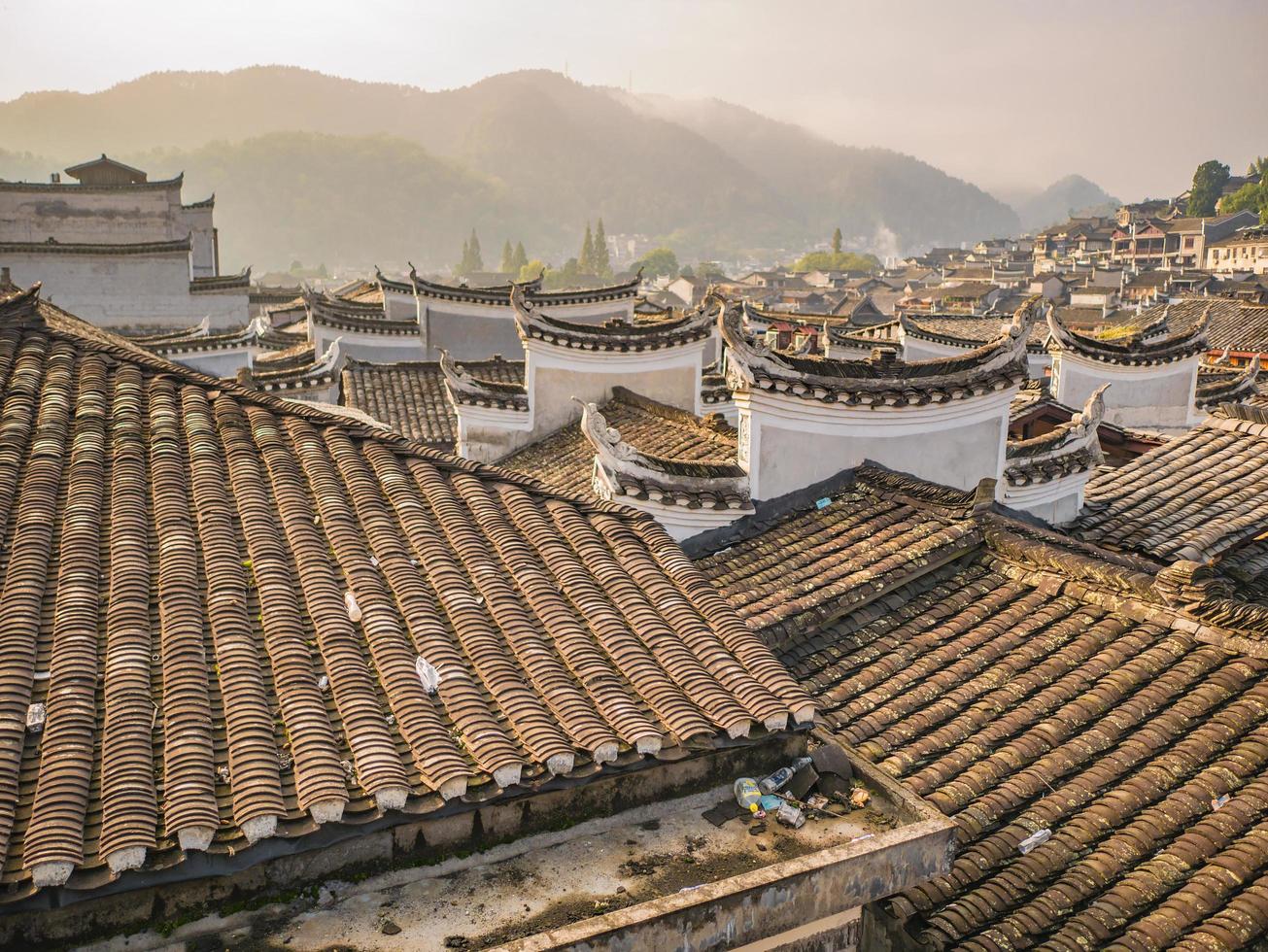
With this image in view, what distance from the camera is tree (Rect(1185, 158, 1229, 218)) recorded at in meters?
116

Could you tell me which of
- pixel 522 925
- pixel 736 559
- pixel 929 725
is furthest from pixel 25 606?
pixel 736 559

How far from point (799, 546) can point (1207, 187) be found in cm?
12833

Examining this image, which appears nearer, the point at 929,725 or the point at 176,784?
the point at 176,784

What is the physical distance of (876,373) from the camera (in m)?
11.1

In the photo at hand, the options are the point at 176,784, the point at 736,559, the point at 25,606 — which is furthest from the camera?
the point at 736,559

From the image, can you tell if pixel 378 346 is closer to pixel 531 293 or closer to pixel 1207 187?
pixel 531 293

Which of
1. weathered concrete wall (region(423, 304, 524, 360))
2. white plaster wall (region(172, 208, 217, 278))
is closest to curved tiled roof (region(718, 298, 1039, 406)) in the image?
weathered concrete wall (region(423, 304, 524, 360))

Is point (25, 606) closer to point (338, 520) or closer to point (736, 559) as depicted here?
point (338, 520)

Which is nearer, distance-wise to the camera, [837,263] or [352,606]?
[352,606]

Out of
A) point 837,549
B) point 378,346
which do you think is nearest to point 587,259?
point 378,346

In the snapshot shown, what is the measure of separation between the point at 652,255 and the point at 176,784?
167 meters

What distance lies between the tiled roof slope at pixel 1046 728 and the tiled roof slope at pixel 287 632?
1.43 metres

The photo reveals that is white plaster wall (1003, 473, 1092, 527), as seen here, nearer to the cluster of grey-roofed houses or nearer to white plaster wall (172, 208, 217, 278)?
the cluster of grey-roofed houses

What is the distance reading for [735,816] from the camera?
17.4 feet
